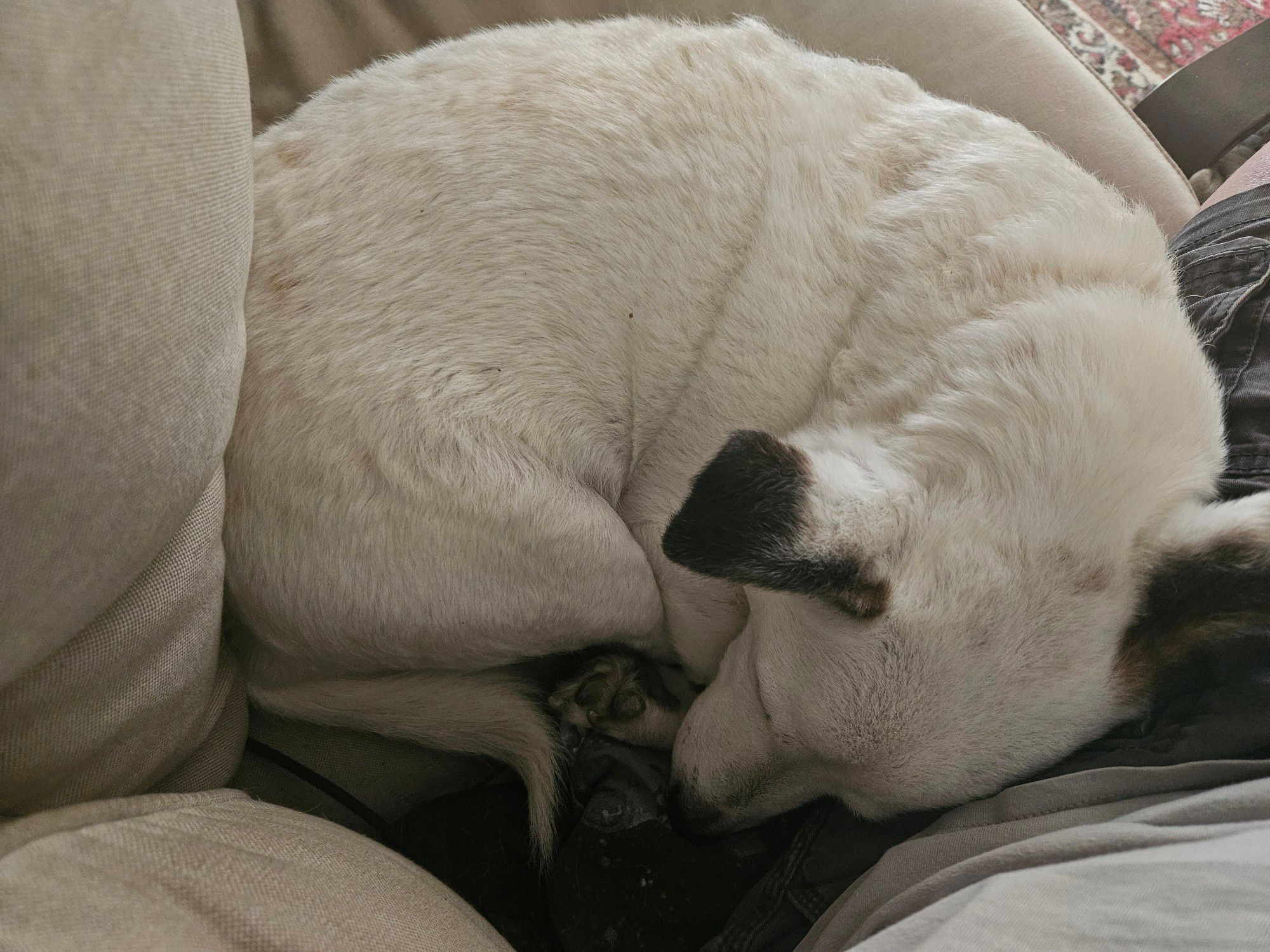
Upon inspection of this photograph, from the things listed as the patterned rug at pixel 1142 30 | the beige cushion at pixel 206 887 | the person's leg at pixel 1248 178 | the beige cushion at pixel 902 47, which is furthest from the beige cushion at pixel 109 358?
the patterned rug at pixel 1142 30

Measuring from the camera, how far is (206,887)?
2.61ft

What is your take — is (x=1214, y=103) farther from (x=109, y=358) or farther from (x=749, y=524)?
(x=109, y=358)

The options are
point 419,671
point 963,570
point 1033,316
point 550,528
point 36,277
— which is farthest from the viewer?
point 419,671

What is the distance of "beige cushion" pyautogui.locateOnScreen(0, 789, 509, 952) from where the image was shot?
2.34 feet

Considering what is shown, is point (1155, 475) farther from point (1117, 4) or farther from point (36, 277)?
point (1117, 4)

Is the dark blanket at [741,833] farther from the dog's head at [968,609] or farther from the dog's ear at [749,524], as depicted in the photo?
the dog's ear at [749,524]

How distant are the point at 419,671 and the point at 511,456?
41 cm

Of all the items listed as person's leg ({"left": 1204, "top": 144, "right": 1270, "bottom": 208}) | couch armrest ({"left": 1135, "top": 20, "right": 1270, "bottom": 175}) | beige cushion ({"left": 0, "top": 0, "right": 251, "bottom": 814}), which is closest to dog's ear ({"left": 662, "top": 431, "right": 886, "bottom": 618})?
beige cushion ({"left": 0, "top": 0, "right": 251, "bottom": 814})

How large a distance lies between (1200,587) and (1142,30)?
241 cm

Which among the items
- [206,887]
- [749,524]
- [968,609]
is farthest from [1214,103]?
[206,887]

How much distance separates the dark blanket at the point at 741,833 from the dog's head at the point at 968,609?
0.07m

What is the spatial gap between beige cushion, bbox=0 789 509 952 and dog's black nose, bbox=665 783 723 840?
1.09 ft

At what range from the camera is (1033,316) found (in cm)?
109

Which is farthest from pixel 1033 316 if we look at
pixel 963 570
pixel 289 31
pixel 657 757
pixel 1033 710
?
pixel 289 31
